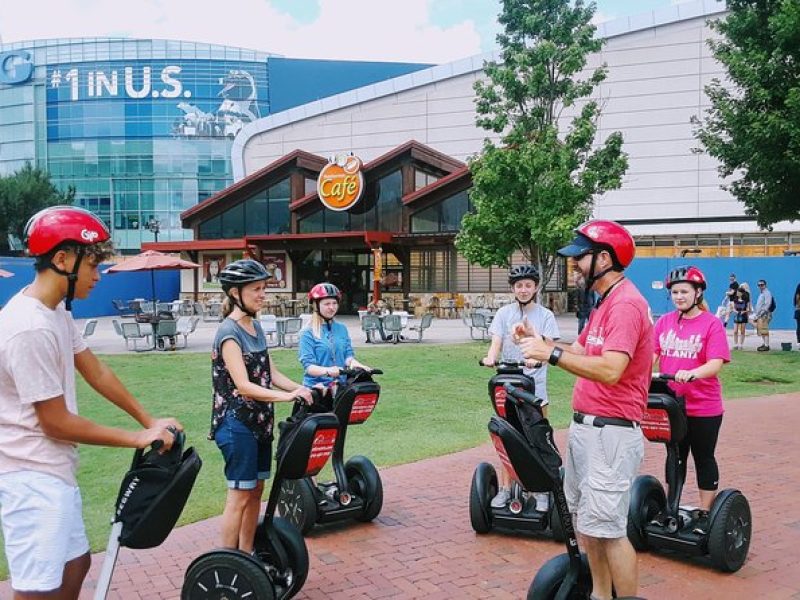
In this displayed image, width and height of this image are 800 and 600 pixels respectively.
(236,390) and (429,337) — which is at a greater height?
(236,390)

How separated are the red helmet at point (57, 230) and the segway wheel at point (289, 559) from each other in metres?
2.03

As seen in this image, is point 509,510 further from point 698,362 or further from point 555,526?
point 698,362

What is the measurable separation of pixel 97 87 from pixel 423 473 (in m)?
77.6

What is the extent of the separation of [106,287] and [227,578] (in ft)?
116

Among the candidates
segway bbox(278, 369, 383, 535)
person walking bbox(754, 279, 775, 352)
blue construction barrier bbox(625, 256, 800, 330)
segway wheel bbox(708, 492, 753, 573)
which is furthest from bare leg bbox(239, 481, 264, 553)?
blue construction barrier bbox(625, 256, 800, 330)

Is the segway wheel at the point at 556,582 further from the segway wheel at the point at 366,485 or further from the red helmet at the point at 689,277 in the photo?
the segway wheel at the point at 366,485

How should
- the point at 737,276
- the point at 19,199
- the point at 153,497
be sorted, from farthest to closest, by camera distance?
the point at 19,199
the point at 737,276
the point at 153,497

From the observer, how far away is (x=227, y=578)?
359 centimetres

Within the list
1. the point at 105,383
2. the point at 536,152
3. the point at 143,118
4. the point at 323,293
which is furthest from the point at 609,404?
the point at 143,118

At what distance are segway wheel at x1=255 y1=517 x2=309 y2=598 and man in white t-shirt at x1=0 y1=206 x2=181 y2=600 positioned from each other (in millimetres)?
1317

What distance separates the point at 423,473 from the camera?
7.07m

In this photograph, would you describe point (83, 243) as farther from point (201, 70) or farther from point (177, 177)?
point (201, 70)

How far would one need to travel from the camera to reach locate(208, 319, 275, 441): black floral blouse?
386 centimetres

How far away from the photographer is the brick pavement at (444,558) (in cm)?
439
